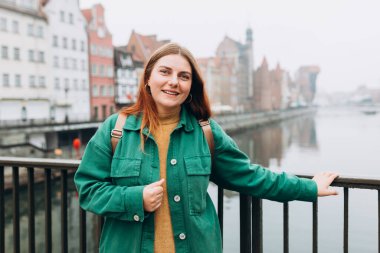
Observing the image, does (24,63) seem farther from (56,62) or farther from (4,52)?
(56,62)

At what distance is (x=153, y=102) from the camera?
201 cm

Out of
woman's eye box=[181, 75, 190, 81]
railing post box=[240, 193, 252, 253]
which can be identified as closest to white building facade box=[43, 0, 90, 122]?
railing post box=[240, 193, 252, 253]

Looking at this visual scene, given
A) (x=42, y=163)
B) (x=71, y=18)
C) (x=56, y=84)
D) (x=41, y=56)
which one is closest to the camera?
(x=42, y=163)

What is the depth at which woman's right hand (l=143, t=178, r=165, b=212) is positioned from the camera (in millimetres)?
1755

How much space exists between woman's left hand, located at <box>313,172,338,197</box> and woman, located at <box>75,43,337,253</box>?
0.41 meters

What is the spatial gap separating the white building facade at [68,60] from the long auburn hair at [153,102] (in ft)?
106

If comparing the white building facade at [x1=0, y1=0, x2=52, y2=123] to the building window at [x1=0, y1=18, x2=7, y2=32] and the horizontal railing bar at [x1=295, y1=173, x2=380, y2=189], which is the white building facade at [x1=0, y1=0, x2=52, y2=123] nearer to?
the building window at [x1=0, y1=18, x2=7, y2=32]

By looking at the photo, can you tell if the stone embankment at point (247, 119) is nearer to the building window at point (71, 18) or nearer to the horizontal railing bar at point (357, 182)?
the building window at point (71, 18)

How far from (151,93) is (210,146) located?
36cm

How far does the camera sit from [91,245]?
14.1 metres

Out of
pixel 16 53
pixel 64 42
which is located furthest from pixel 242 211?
pixel 64 42

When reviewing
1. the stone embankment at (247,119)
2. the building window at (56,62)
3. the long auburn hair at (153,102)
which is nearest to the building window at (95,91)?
the building window at (56,62)

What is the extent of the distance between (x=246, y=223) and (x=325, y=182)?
50 centimetres

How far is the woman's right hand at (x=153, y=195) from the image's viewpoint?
5.76 ft
